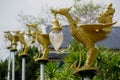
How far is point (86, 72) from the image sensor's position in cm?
684

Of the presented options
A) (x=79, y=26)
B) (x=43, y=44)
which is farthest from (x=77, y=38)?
(x=43, y=44)

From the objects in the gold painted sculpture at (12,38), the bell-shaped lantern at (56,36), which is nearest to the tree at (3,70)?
the gold painted sculpture at (12,38)

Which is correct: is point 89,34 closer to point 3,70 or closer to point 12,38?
point 12,38

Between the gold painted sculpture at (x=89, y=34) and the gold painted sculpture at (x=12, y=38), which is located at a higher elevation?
the gold painted sculpture at (x=12, y=38)

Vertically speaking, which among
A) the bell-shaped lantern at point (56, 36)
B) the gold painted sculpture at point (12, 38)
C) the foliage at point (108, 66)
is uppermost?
the gold painted sculpture at point (12, 38)

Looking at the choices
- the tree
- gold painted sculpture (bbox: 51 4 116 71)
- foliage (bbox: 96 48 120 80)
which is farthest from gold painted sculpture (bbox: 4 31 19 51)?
the tree

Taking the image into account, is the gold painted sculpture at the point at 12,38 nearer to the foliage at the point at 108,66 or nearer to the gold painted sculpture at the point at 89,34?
the foliage at the point at 108,66

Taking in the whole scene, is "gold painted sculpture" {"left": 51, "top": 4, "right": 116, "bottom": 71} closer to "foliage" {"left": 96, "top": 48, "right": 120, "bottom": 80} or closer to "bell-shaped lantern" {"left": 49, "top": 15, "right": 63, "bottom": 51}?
"bell-shaped lantern" {"left": 49, "top": 15, "right": 63, "bottom": 51}

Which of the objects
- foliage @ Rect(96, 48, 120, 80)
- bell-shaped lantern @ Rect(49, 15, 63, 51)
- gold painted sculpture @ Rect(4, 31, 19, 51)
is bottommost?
foliage @ Rect(96, 48, 120, 80)

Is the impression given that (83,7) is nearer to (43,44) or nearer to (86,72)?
(43,44)

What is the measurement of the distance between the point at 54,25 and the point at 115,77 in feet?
18.3

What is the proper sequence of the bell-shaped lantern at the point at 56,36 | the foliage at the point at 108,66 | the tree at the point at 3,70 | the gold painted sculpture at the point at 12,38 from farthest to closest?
the tree at the point at 3,70, the gold painted sculpture at the point at 12,38, the foliage at the point at 108,66, the bell-shaped lantern at the point at 56,36

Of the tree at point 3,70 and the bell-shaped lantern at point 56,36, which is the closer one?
the bell-shaped lantern at point 56,36

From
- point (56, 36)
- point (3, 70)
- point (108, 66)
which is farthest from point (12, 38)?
point (3, 70)
